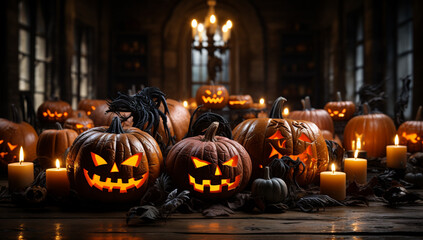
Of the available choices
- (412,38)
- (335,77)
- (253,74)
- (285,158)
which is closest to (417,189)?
(285,158)

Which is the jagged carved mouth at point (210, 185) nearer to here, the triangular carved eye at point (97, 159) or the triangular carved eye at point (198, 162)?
the triangular carved eye at point (198, 162)

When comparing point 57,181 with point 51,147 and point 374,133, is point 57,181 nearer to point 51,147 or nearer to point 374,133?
Result: point 51,147

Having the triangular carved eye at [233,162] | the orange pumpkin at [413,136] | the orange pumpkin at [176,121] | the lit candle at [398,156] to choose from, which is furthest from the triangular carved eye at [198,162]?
the orange pumpkin at [413,136]

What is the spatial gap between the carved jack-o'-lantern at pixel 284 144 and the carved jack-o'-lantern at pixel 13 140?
6.02ft

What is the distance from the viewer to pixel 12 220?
1.98 meters

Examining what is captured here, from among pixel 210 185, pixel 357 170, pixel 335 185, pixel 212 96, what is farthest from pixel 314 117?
pixel 210 185

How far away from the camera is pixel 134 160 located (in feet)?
7.30

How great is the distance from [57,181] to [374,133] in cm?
304

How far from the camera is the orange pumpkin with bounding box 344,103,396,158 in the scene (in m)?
4.11

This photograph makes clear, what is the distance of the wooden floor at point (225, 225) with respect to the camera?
5.66 ft

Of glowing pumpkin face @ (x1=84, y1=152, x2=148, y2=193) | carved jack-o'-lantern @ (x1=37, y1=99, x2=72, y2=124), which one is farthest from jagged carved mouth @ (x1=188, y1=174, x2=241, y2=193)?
carved jack-o'-lantern @ (x1=37, y1=99, x2=72, y2=124)

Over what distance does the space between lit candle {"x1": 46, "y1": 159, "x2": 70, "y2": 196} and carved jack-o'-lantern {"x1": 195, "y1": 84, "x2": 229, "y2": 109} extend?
381 centimetres

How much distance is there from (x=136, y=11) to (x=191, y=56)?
1.72 metres

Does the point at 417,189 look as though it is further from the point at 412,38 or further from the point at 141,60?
the point at 141,60
